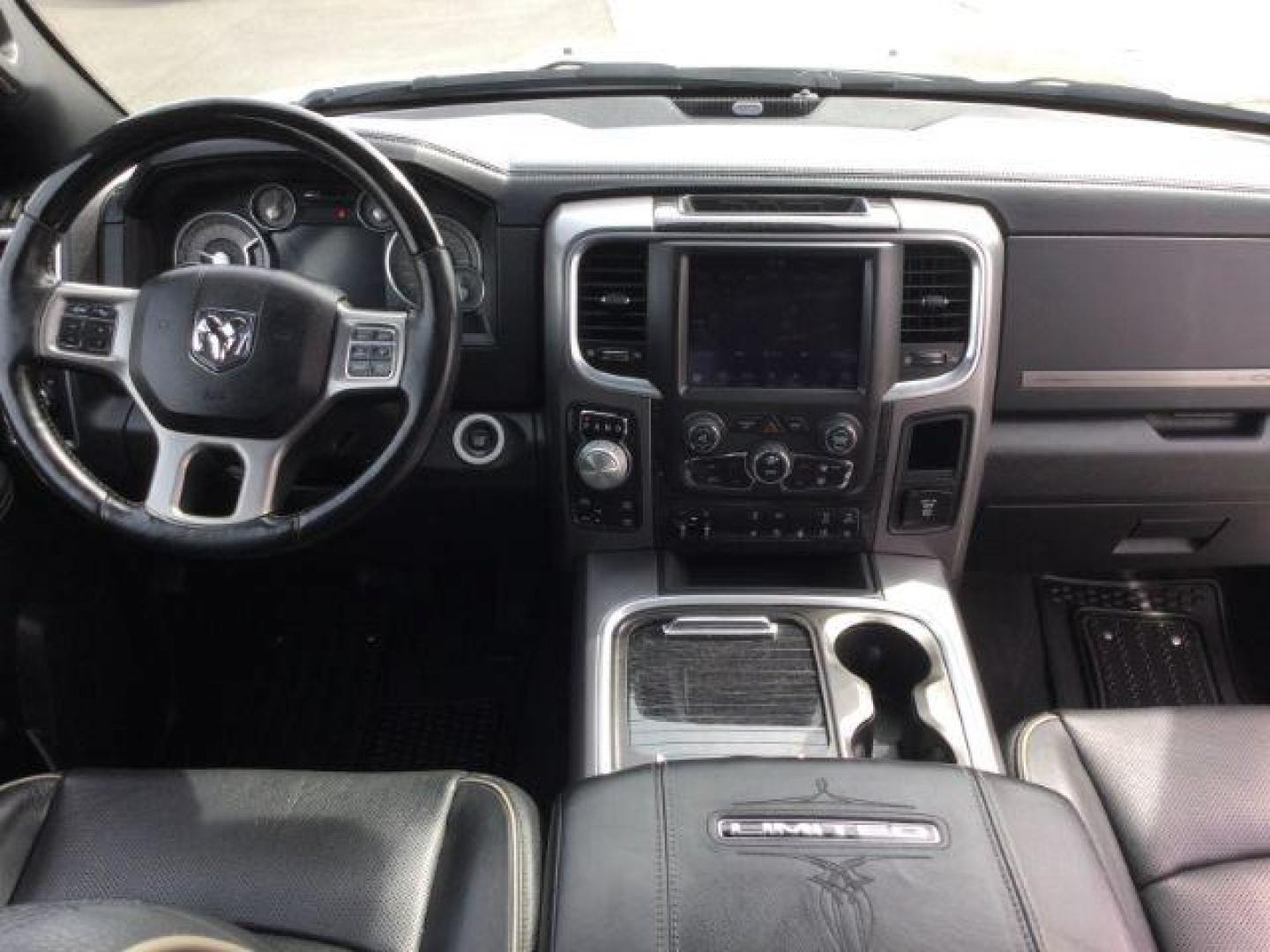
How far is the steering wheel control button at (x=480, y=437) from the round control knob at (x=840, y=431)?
595 mm

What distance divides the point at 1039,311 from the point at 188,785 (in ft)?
5.06

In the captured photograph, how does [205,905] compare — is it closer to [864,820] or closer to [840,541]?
[864,820]

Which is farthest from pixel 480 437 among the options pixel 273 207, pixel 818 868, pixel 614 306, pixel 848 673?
pixel 818 868

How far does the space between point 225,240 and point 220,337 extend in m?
0.49

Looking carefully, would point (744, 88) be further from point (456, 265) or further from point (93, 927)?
point (93, 927)

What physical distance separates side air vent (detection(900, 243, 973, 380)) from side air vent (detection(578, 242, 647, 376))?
433 millimetres

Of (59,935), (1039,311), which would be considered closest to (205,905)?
(59,935)

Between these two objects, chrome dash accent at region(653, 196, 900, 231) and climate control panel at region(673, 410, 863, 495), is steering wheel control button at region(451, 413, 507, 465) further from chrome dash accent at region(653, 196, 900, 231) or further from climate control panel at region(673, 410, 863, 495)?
chrome dash accent at region(653, 196, 900, 231)

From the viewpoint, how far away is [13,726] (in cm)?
218

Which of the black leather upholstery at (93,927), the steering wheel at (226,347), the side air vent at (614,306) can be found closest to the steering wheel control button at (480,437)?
the side air vent at (614,306)

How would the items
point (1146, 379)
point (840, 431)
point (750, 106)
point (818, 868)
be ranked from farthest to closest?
point (750, 106), point (1146, 379), point (840, 431), point (818, 868)

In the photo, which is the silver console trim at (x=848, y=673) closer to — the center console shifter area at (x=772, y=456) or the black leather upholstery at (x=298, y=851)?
the center console shifter area at (x=772, y=456)

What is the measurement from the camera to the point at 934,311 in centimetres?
198

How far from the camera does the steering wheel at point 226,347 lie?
1608 millimetres
